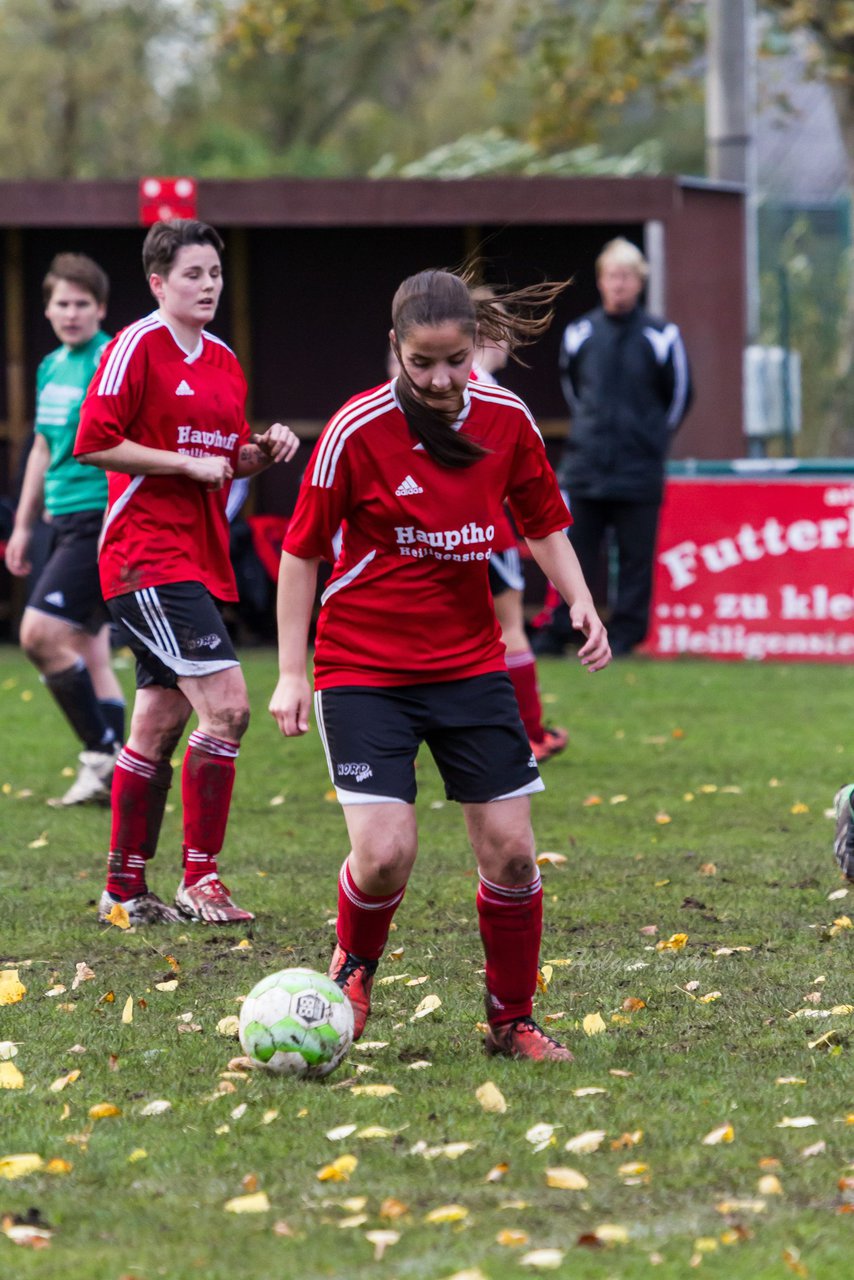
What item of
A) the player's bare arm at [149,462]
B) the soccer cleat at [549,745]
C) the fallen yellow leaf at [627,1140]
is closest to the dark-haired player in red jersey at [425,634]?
the fallen yellow leaf at [627,1140]

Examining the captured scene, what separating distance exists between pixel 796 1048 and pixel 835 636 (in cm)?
886

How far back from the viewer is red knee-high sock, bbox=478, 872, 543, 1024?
190 inches

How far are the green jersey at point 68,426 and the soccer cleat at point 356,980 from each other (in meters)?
3.51

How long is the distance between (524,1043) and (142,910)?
2.00m

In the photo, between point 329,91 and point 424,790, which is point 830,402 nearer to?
point 424,790

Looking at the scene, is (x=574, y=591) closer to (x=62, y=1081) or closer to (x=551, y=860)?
(x=62, y=1081)

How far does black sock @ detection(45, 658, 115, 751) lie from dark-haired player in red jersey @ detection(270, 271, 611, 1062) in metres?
3.90

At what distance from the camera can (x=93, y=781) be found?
870 centimetres

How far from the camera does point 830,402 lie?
21719mm

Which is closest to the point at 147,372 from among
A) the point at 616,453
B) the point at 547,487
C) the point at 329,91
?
the point at 547,487

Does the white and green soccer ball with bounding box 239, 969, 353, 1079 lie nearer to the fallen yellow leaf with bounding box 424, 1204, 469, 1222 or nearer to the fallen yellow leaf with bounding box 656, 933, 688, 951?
the fallen yellow leaf with bounding box 424, 1204, 469, 1222

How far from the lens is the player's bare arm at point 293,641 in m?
4.64

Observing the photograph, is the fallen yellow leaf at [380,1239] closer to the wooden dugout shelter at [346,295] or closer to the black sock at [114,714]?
the black sock at [114,714]

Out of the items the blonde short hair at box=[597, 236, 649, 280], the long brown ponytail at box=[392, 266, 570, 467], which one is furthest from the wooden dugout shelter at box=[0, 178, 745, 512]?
the long brown ponytail at box=[392, 266, 570, 467]
